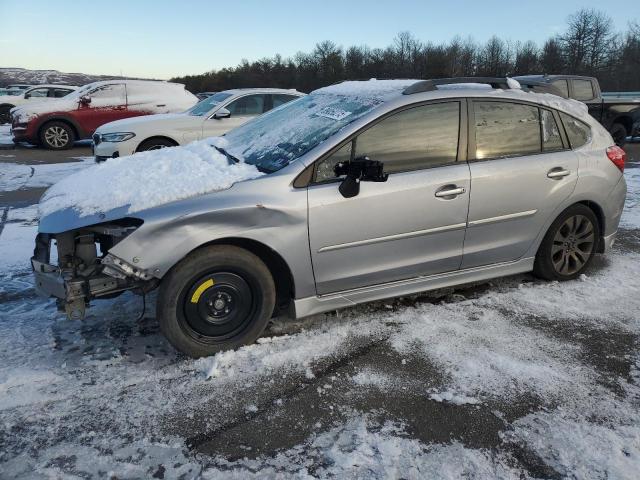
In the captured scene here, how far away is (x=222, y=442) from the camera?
244cm

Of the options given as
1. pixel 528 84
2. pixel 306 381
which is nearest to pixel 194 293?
pixel 306 381

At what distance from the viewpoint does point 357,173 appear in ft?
10.4

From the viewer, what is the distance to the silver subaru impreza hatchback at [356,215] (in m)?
2.99

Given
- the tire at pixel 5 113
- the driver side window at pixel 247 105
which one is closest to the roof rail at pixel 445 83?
the driver side window at pixel 247 105

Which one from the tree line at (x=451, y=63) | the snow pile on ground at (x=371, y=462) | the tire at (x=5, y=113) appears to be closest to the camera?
the snow pile on ground at (x=371, y=462)

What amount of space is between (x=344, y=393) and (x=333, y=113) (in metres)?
1.96

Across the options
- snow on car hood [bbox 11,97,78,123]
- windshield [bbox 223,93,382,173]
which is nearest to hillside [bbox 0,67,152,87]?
snow on car hood [bbox 11,97,78,123]

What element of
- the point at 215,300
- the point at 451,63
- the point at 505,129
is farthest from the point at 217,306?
the point at 451,63

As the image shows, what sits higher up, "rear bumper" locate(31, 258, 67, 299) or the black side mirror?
the black side mirror

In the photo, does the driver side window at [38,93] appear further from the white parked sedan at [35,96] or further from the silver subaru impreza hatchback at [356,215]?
the silver subaru impreza hatchback at [356,215]

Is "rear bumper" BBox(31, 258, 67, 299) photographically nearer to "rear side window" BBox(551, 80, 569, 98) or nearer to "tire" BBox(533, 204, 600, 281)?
"tire" BBox(533, 204, 600, 281)

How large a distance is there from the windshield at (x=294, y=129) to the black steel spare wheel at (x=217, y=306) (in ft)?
2.54

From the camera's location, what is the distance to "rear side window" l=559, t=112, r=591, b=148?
13.5 ft

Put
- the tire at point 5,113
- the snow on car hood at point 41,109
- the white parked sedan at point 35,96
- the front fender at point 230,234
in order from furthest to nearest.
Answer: the tire at point 5,113, the white parked sedan at point 35,96, the snow on car hood at point 41,109, the front fender at point 230,234
